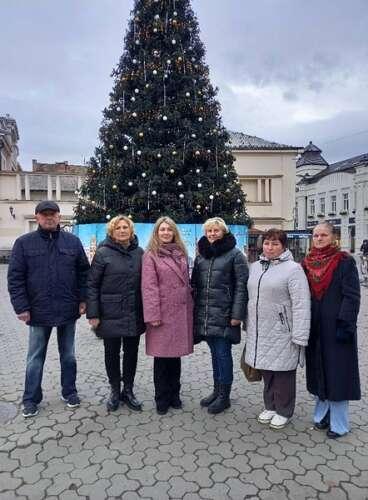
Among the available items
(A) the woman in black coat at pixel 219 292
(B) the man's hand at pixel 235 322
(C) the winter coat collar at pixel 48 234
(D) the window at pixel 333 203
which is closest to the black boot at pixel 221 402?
(A) the woman in black coat at pixel 219 292

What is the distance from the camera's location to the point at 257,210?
29.6 m

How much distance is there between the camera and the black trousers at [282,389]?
334 centimetres

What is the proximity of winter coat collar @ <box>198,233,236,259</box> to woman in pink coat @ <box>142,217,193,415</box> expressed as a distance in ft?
0.77

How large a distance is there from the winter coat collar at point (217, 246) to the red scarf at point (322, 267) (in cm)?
77

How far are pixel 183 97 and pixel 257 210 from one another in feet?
73.4

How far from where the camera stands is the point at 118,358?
3.76 meters

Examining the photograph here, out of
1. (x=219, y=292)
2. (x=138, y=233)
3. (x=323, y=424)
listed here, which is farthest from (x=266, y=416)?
(x=138, y=233)

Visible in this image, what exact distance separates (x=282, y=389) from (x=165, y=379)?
3.81 feet

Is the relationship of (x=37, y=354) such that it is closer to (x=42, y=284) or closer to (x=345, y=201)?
(x=42, y=284)

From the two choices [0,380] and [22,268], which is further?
[0,380]

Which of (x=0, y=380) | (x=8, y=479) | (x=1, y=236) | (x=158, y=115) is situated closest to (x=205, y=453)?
(x=8, y=479)

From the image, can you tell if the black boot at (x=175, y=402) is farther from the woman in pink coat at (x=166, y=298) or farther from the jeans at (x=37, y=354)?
the jeans at (x=37, y=354)

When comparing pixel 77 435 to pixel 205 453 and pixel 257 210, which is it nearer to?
pixel 205 453

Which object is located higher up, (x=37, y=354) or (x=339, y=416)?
(x=37, y=354)
